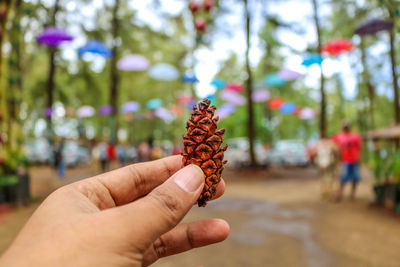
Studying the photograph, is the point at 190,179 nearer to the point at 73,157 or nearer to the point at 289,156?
the point at 289,156

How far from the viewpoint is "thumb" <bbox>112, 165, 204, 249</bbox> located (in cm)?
124

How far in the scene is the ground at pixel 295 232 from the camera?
450 cm

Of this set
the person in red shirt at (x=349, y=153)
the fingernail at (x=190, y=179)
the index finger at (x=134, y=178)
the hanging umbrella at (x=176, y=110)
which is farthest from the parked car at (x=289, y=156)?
the fingernail at (x=190, y=179)

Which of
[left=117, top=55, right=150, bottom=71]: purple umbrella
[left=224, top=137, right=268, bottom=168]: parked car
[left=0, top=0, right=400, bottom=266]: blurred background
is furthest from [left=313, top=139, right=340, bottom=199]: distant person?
[left=224, top=137, right=268, bottom=168]: parked car

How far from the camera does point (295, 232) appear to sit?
5848mm

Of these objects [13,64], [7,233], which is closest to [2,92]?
[13,64]

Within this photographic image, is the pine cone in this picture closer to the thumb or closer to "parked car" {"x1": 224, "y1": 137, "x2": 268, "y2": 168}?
the thumb

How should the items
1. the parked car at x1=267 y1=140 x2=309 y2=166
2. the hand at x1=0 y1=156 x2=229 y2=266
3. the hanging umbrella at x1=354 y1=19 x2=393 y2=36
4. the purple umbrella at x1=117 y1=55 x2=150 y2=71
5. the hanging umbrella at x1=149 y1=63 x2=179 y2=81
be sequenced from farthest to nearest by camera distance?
the parked car at x1=267 y1=140 x2=309 y2=166 → the hanging umbrella at x1=149 y1=63 x2=179 y2=81 → the purple umbrella at x1=117 y1=55 x2=150 y2=71 → the hanging umbrella at x1=354 y1=19 x2=393 y2=36 → the hand at x1=0 y1=156 x2=229 y2=266

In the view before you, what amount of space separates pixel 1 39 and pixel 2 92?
1.38m

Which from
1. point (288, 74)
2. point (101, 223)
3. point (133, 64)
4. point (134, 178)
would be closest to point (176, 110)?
point (133, 64)

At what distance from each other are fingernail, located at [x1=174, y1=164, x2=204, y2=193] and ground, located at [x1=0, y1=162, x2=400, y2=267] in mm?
3370

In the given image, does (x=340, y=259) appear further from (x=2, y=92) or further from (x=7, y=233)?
(x=2, y=92)

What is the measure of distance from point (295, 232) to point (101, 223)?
5.46 metres

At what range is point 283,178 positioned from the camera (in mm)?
14867
